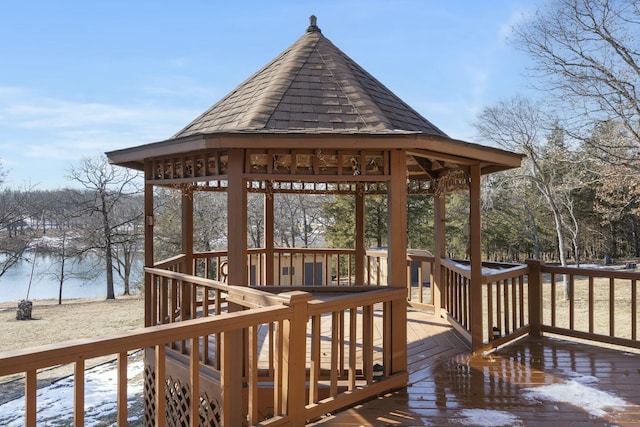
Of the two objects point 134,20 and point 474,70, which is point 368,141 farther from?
point 474,70

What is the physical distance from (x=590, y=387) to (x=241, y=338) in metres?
3.22

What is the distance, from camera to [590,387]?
12.8 ft

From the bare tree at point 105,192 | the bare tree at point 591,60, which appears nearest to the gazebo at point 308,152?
the bare tree at point 591,60

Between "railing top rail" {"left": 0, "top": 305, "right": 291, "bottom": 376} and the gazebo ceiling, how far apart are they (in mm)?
1610

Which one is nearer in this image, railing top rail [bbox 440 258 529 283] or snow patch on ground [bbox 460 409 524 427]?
snow patch on ground [bbox 460 409 524 427]

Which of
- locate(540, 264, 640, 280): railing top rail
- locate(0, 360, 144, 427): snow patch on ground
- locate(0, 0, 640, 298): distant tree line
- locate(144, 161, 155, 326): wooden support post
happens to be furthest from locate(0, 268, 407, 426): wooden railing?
locate(0, 360, 144, 427): snow patch on ground

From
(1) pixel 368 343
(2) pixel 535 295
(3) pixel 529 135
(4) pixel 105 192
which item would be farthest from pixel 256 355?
(4) pixel 105 192

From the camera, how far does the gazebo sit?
12.4 feet

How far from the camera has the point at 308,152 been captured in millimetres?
3932

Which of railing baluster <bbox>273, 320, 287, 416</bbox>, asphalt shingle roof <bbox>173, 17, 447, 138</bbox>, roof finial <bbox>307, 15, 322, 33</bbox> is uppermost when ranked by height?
roof finial <bbox>307, 15, 322, 33</bbox>

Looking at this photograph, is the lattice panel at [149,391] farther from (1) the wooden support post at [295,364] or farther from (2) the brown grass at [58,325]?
(2) the brown grass at [58,325]

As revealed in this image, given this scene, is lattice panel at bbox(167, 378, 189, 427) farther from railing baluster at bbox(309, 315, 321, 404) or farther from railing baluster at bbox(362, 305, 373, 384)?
railing baluster at bbox(362, 305, 373, 384)

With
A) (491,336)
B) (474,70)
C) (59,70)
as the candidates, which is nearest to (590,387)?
(491,336)

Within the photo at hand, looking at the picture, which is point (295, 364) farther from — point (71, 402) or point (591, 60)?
point (591, 60)
